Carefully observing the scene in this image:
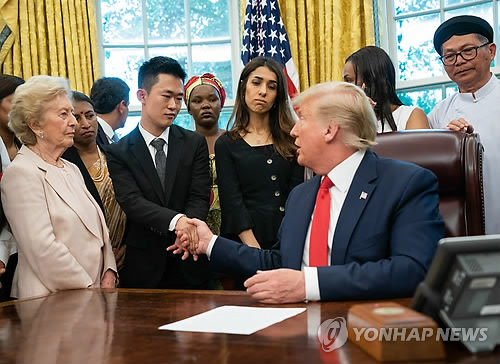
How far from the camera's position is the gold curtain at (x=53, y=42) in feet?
17.0

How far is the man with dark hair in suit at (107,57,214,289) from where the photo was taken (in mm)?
2879

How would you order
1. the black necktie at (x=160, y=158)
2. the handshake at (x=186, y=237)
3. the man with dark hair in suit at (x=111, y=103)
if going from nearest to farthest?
the handshake at (x=186, y=237), the black necktie at (x=160, y=158), the man with dark hair in suit at (x=111, y=103)

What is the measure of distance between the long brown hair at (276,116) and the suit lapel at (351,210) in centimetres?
105

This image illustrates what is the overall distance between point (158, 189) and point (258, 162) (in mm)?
483

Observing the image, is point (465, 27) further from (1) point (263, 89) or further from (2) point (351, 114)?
(2) point (351, 114)

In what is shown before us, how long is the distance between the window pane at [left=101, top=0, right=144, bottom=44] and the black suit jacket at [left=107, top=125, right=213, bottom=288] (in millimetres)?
2936

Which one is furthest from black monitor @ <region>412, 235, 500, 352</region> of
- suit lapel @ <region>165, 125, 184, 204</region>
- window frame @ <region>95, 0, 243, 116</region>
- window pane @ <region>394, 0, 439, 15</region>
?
window frame @ <region>95, 0, 243, 116</region>

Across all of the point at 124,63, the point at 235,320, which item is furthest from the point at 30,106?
the point at 124,63

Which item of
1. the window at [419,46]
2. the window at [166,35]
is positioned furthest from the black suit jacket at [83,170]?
the window at [419,46]

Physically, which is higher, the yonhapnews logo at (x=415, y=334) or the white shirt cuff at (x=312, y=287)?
the yonhapnews logo at (x=415, y=334)

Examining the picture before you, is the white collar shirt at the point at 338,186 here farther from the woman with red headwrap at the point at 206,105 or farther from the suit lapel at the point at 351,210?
the woman with red headwrap at the point at 206,105

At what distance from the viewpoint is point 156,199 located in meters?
2.91

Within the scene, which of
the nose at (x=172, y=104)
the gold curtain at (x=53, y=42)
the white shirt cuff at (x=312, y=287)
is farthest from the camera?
the gold curtain at (x=53, y=42)

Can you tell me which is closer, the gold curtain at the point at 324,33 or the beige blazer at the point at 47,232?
the beige blazer at the point at 47,232
